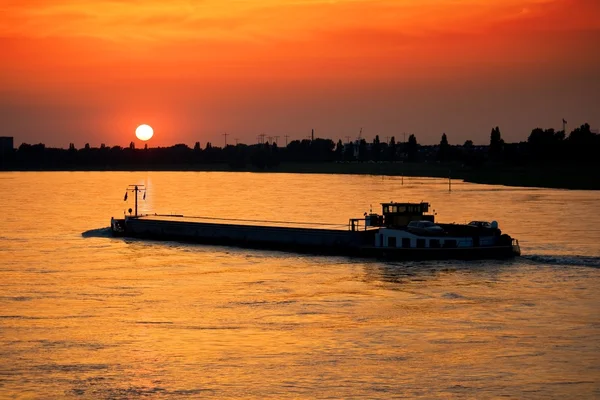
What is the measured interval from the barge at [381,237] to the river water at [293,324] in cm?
287

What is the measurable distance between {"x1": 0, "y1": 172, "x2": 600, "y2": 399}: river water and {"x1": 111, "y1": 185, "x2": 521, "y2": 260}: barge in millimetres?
2873

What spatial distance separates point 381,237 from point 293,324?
35449 mm

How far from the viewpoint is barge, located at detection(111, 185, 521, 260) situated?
8131cm

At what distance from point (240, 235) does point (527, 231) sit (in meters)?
31.0

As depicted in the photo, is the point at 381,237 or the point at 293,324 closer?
the point at 293,324

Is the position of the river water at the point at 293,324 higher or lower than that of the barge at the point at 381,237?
lower

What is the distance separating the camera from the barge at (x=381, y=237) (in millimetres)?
81312

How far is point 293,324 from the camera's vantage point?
166 ft

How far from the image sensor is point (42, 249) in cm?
9050

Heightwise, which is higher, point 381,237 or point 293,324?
point 381,237

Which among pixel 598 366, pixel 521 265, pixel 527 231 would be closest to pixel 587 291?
pixel 521 265

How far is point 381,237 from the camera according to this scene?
3346 inches

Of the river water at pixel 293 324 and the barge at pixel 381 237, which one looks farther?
the barge at pixel 381 237

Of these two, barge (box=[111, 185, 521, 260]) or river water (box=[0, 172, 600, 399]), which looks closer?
river water (box=[0, 172, 600, 399])
